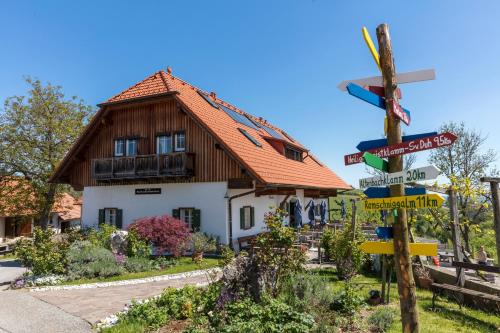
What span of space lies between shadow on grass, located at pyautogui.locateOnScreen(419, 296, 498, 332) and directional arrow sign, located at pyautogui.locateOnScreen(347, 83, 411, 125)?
14.9 ft

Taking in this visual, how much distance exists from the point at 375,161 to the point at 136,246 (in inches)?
443

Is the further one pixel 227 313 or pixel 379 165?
pixel 227 313

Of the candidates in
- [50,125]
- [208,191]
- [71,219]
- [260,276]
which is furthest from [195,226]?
[71,219]

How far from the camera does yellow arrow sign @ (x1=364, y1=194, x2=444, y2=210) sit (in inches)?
153

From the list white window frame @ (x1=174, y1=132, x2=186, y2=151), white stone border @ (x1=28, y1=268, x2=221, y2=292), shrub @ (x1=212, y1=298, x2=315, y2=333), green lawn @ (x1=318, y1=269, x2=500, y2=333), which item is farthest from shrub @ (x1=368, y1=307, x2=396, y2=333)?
white window frame @ (x1=174, y1=132, x2=186, y2=151)

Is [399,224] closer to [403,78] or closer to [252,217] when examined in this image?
[403,78]

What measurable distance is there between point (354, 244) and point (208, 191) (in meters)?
8.56

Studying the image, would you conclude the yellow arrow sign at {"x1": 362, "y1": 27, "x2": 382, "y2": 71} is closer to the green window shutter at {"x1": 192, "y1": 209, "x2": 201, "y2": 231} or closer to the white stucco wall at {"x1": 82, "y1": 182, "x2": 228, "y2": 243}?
the white stucco wall at {"x1": 82, "y1": 182, "x2": 228, "y2": 243}

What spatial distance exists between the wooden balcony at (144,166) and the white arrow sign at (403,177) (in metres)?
12.8

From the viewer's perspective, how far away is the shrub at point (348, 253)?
370 inches

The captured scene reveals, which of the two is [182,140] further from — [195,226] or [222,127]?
[195,226]

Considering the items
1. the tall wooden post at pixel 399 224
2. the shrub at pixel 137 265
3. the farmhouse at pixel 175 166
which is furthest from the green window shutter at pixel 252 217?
the tall wooden post at pixel 399 224

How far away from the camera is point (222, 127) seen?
→ 17.4 metres

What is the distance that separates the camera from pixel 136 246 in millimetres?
13422
